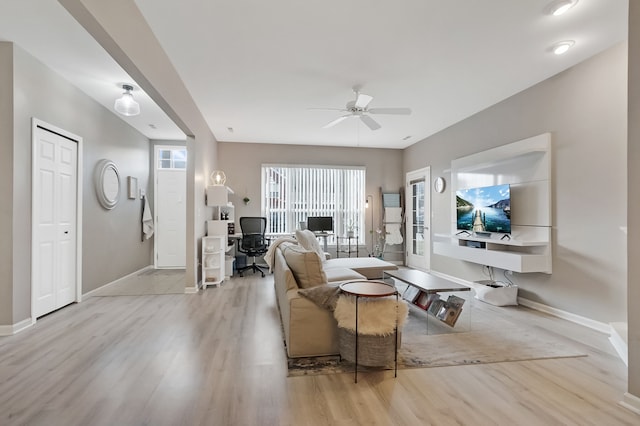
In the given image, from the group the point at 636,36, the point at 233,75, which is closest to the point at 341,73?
the point at 233,75

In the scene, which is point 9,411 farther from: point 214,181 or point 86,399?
point 214,181

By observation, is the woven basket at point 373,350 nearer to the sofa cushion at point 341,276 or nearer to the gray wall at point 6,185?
the sofa cushion at point 341,276

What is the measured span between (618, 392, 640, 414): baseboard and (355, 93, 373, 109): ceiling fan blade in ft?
10.3

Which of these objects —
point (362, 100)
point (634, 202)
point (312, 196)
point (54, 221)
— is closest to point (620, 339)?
point (634, 202)

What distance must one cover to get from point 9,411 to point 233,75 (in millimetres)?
3357

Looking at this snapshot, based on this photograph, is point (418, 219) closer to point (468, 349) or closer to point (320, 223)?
point (320, 223)

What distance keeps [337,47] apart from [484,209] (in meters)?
3.00

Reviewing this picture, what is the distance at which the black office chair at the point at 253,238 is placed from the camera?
580cm

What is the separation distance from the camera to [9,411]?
177cm

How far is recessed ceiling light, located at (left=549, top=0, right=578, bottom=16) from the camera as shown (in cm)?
230

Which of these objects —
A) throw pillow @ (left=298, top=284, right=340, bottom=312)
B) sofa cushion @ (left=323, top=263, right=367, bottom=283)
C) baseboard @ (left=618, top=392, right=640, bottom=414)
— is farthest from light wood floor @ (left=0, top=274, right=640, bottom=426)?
sofa cushion @ (left=323, top=263, right=367, bottom=283)

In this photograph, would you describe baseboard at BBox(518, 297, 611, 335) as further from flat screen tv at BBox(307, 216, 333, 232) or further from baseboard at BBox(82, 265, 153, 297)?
baseboard at BBox(82, 265, 153, 297)

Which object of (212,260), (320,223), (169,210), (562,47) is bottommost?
(212,260)

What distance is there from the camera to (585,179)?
3203mm
